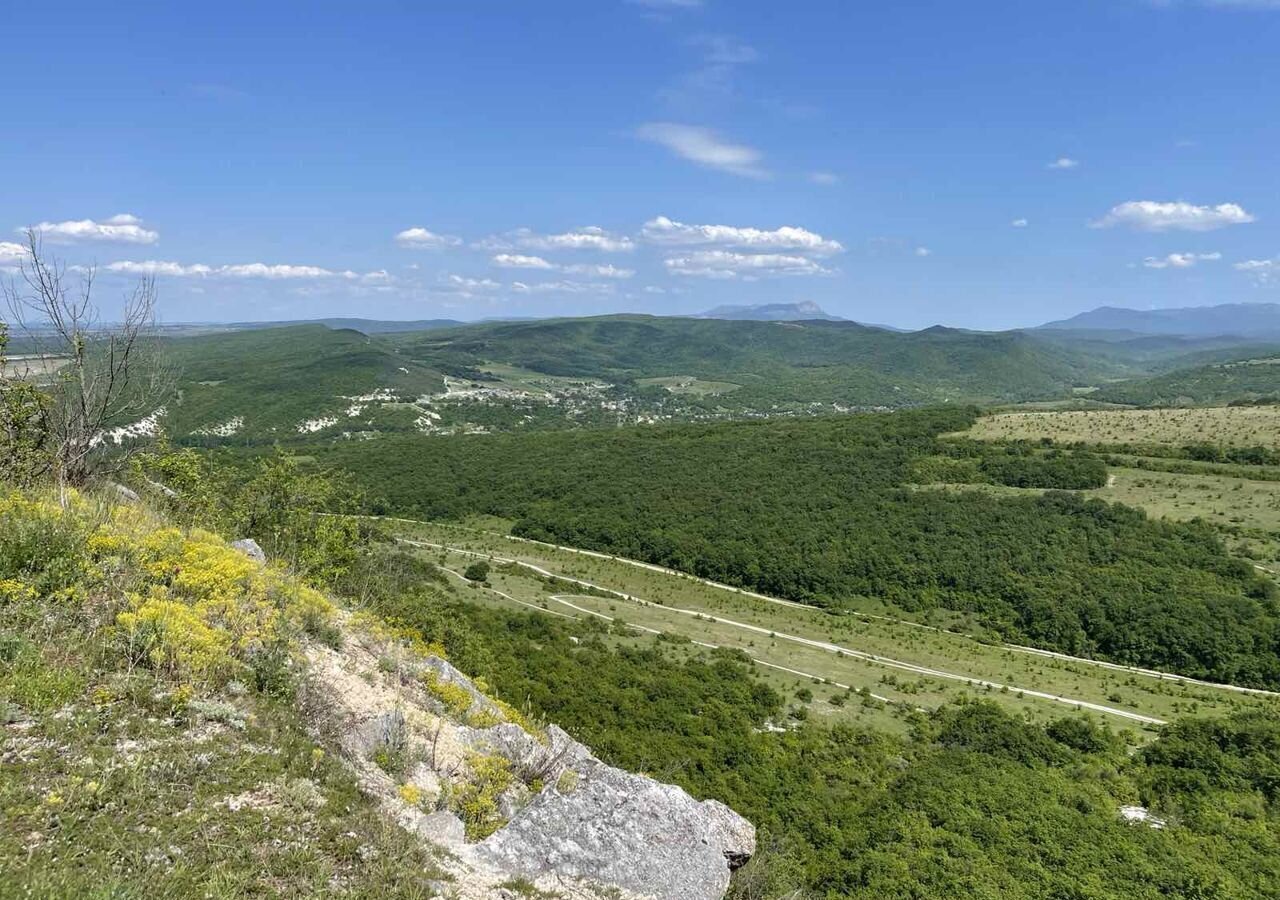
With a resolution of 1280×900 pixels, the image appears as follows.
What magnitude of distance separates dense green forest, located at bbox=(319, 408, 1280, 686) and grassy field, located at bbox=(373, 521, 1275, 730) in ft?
16.5

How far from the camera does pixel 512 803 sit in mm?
9367

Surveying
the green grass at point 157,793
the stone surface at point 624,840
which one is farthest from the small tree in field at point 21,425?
the stone surface at point 624,840

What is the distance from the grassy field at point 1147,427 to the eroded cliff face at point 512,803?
342 feet

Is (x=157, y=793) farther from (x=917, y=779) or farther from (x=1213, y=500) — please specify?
(x=1213, y=500)

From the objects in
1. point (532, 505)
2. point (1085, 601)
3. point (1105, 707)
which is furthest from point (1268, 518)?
point (532, 505)

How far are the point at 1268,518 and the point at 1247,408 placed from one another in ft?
158

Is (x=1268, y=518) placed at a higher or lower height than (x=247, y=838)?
lower

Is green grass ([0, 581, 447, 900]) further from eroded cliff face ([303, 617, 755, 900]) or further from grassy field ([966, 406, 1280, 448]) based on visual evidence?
Answer: grassy field ([966, 406, 1280, 448])

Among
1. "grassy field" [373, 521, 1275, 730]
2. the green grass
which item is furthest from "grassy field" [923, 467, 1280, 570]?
the green grass

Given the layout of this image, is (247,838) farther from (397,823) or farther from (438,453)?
(438,453)

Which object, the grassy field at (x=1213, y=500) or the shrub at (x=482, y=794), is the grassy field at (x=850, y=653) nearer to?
the grassy field at (x=1213, y=500)

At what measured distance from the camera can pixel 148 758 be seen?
6727 millimetres

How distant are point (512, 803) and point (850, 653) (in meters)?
47.0

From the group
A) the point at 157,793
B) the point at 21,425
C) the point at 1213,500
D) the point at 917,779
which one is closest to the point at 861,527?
the point at 1213,500
